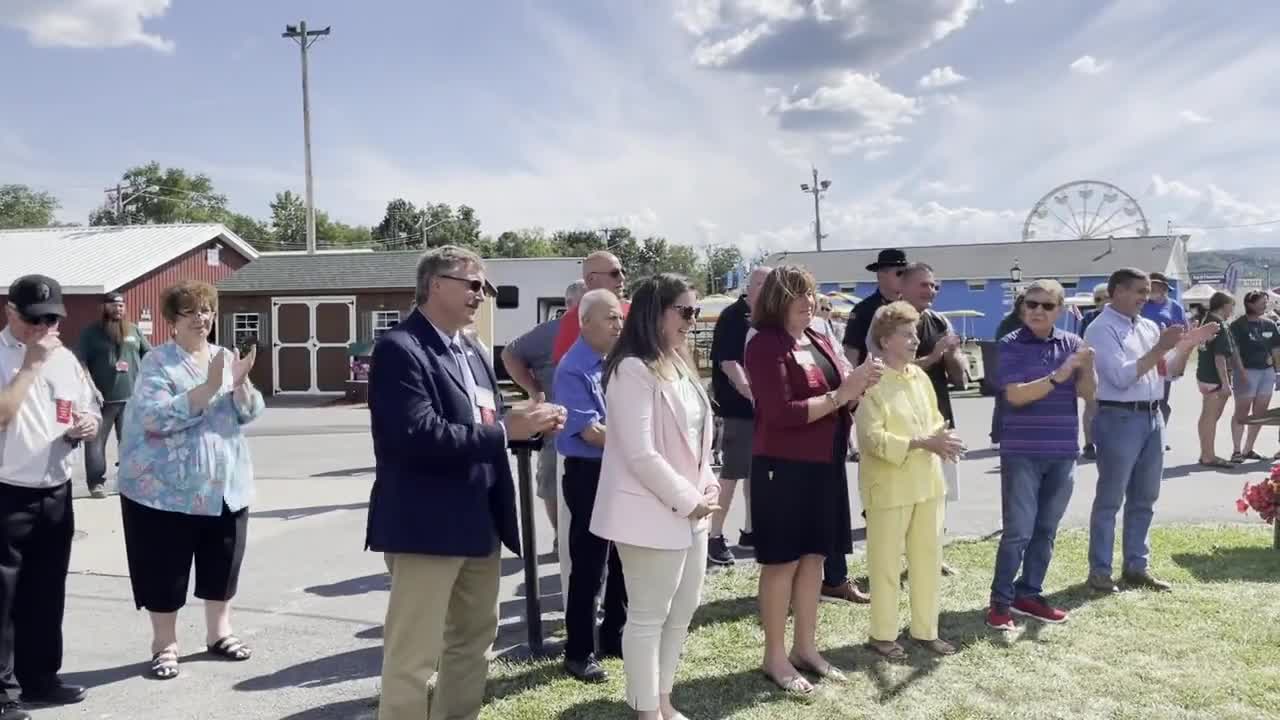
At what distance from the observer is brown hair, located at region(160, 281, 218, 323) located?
4.35 meters

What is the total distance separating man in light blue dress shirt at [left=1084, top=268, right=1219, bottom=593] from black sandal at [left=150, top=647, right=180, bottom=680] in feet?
16.3

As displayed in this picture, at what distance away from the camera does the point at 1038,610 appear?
5.16 m

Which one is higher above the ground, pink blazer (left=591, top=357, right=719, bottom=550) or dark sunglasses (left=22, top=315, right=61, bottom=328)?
dark sunglasses (left=22, top=315, right=61, bottom=328)

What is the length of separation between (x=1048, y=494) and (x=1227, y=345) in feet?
22.4

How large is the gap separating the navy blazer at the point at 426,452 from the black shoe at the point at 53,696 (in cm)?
203

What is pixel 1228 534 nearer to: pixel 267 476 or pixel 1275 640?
pixel 1275 640

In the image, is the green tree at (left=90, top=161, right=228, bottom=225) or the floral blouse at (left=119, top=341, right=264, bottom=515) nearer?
the floral blouse at (left=119, top=341, right=264, bottom=515)

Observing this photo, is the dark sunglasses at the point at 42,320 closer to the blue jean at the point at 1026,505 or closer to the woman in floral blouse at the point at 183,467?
the woman in floral blouse at the point at 183,467

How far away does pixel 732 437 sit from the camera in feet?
20.9

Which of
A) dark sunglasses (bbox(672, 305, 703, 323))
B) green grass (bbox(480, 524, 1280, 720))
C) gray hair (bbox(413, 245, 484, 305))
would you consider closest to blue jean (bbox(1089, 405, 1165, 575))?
green grass (bbox(480, 524, 1280, 720))

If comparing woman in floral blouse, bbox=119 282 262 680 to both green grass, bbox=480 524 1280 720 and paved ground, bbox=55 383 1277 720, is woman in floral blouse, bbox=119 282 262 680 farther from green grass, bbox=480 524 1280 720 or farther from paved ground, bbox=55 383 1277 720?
green grass, bbox=480 524 1280 720

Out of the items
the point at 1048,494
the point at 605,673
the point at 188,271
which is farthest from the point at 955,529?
the point at 188,271

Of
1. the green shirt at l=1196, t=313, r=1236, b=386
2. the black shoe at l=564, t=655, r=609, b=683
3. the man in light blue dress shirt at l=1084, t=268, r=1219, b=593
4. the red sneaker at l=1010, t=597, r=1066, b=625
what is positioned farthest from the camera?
the green shirt at l=1196, t=313, r=1236, b=386

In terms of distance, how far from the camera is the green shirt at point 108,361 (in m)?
9.32
